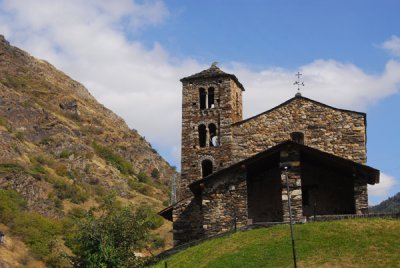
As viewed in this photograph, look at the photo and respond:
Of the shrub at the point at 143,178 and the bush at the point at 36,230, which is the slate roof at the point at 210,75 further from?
the shrub at the point at 143,178

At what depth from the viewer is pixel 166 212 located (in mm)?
34312

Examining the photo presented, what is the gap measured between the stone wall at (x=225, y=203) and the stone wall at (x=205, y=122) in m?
6.43

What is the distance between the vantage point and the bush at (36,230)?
63.6m

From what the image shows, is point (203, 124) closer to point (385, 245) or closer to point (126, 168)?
point (385, 245)

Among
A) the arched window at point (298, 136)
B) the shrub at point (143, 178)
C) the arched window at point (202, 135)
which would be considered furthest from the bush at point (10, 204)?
the arched window at point (298, 136)

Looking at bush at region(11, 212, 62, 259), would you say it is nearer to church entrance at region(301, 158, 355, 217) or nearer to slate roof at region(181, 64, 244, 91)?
slate roof at region(181, 64, 244, 91)

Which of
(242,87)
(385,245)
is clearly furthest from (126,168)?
(385,245)

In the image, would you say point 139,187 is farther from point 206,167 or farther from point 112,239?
point 112,239

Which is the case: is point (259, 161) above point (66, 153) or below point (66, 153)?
below

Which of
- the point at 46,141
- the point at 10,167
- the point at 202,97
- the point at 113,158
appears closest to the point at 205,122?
the point at 202,97

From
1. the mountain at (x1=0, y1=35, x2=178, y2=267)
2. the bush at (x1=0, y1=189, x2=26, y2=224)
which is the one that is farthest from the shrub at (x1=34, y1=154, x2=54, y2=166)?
the bush at (x1=0, y1=189, x2=26, y2=224)

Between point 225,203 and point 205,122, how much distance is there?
A: 9272 mm

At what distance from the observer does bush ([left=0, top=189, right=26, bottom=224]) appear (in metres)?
67.6

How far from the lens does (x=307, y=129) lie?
3497 centimetres
